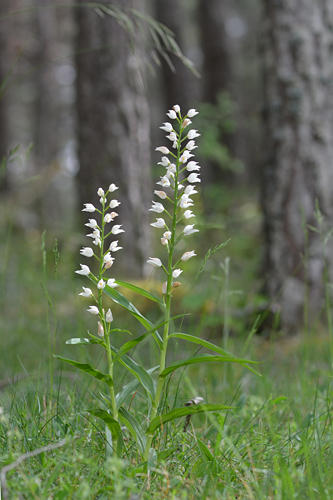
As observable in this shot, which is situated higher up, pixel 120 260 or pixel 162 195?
pixel 162 195

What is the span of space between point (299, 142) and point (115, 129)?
1.80 metres

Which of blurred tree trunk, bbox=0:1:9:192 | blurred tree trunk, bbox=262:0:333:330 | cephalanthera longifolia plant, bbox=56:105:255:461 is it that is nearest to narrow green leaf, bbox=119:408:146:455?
cephalanthera longifolia plant, bbox=56:105:255:461

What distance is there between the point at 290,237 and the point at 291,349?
2.78ft

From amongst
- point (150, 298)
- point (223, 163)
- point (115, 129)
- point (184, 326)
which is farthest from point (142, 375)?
point (223, 163)

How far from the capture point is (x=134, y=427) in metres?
1.43

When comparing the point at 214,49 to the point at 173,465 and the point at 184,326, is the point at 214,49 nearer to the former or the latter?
the point at 184,326

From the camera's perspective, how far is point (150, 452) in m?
1.34

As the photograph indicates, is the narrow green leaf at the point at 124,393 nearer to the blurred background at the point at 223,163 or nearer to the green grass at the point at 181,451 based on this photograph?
the green grass at the point at 181,451

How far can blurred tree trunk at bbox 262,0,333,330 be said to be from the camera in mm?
3596

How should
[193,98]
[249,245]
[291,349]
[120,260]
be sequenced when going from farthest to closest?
[193,98] < [249,245] < [120,260] < [291,349]

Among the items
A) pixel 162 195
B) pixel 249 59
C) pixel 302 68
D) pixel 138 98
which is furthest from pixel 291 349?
pixel 249 59

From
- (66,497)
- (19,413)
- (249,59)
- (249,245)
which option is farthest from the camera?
(249,59)

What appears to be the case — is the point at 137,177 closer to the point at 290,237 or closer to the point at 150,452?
the point at 290,237

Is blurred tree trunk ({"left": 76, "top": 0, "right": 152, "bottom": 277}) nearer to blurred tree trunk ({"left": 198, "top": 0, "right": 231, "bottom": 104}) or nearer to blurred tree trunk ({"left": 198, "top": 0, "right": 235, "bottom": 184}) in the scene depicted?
blurred tree trunk ({"left": 198, "top": 0, "right": 235, "bottom": 184})
